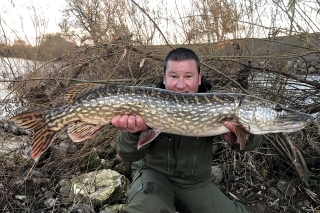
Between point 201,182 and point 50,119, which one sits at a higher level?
point 50,119

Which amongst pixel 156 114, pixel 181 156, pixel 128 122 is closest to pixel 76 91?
pixel 128 122

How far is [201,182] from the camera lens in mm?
2201

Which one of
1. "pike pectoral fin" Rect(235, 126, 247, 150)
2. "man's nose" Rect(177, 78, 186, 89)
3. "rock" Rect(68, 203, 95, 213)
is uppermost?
"man's nose" Rect(177, 78, 186, 89)

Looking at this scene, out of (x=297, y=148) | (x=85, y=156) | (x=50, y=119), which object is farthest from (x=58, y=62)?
(x=297, y=148)

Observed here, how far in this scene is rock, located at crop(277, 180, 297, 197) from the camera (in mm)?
2717

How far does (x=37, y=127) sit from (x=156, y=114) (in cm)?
70

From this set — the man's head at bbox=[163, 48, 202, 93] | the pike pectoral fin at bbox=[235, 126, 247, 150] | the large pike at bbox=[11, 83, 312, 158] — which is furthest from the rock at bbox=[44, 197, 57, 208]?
the pike pectoral fin at bbox=[235, 126, 247, 150]

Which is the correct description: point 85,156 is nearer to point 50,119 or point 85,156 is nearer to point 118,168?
point 118,168

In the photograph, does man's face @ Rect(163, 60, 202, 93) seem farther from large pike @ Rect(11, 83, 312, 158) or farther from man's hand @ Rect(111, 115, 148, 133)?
man's hand @ Rect(111, 115, 148, 133)

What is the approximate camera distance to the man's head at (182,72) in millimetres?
2172

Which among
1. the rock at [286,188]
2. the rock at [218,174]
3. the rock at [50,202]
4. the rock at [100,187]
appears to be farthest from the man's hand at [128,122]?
the rock at [286,188]

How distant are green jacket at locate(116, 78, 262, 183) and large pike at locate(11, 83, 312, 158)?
191 millimetres

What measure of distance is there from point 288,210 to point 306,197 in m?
0.23

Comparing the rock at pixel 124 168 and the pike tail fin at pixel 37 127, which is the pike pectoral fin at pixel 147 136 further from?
the rock at pixel 124 168
